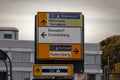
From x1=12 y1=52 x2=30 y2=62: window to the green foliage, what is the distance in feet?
58.8

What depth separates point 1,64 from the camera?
95438mm

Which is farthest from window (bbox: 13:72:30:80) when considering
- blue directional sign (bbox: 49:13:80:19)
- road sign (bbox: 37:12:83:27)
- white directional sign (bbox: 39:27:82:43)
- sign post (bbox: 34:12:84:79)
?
blue directional sign (bbox: 49:13:80:19)

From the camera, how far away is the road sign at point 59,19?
107 feet

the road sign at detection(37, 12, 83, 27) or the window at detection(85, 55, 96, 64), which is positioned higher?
the road sign at detection(37, 12, 83, 27)

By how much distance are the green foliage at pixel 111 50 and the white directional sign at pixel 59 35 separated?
75424 millimetres

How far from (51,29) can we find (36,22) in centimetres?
90

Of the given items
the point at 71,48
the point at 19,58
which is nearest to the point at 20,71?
the point at 19,58

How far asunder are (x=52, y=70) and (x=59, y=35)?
271 cm

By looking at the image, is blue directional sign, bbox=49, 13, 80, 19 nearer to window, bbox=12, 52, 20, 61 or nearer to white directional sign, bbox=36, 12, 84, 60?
white directional sign, bbox=36, 12, 84, 60

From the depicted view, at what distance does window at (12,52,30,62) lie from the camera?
317 feet

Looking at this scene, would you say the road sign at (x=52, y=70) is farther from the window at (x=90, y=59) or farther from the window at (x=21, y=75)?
the window at (x=90, y=59)

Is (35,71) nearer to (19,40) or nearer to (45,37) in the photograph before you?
(45,37)

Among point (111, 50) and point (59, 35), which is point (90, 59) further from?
point (59, 35)

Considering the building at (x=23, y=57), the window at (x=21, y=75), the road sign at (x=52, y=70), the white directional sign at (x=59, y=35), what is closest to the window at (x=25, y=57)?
the building at (x=23, y=57)
